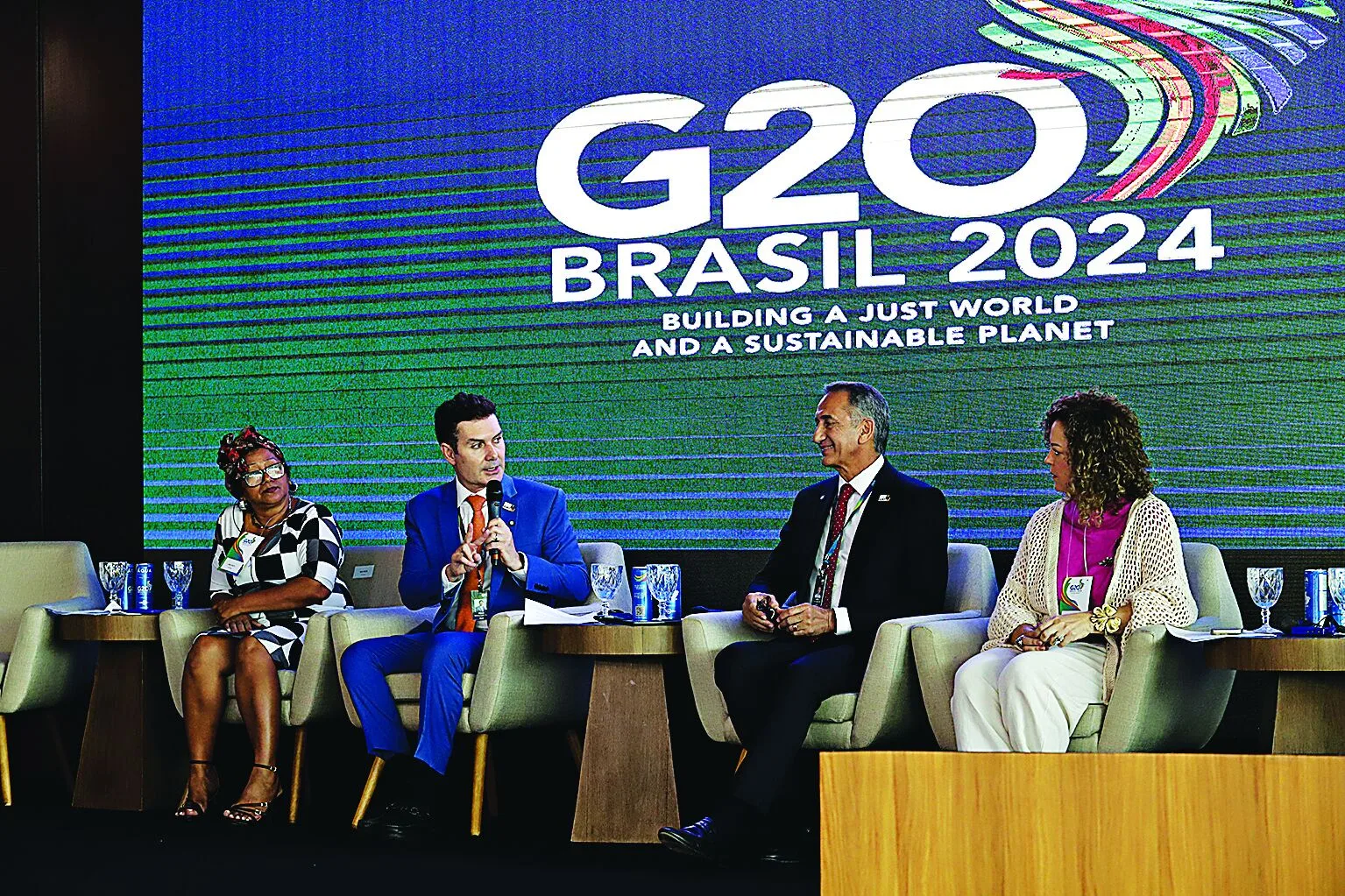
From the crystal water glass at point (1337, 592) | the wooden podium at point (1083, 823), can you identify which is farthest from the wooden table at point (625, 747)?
the wooden podium at point (1083, 823)

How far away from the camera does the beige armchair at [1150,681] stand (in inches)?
163

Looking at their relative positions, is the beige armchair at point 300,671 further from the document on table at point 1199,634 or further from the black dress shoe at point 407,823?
the document on table at point 1199,634

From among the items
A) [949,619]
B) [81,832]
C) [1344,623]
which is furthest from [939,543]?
[81,832]

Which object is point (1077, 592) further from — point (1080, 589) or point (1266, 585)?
point (1266, 585)

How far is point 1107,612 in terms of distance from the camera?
4285mm

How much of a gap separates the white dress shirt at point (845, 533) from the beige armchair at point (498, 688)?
807 mm

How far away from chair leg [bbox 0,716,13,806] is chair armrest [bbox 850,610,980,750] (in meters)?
2.87

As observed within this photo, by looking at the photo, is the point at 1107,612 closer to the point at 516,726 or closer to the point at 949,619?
the point at 949,619

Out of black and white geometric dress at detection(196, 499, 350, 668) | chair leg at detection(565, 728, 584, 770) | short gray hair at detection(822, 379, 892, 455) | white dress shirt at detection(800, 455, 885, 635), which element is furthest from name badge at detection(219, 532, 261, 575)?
short gray hair at detection(822, 379, 892, 455)

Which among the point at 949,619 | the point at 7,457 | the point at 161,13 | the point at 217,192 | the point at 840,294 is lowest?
the point at 949,619

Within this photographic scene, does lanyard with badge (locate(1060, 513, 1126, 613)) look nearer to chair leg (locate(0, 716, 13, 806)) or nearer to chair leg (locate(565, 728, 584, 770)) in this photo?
chair leg (locate(565, 728, 584, 770))

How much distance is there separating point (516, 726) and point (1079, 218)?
2.33 m

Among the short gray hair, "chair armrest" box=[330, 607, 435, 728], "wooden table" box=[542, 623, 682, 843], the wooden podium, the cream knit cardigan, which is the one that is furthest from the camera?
"chair armrest" box=[330, 607, 435, 728]

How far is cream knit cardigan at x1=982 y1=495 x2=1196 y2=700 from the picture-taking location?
4.24 meters
